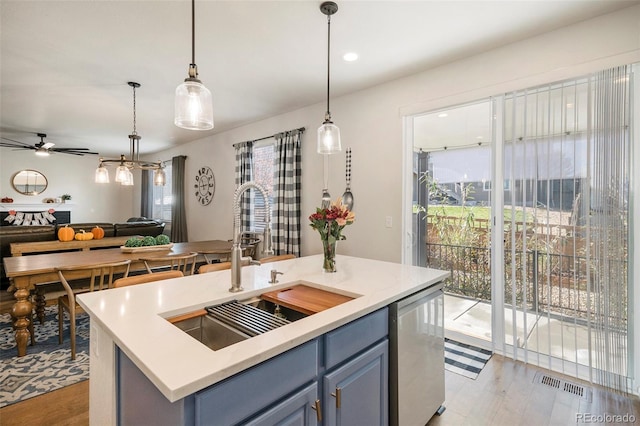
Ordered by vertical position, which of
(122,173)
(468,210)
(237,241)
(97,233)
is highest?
(122,173)

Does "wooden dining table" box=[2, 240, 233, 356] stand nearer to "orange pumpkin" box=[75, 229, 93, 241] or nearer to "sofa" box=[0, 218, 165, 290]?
"orange pumpkin" box=[75, 229, 93, 241]

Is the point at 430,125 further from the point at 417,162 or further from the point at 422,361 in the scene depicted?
the point at 422,361

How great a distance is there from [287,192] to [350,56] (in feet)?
6.52

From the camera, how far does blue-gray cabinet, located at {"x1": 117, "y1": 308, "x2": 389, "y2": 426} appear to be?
0.84 m

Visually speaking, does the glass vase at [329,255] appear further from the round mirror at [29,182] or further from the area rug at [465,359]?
the round mirror at [29,182]

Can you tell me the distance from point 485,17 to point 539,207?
1.46 metres

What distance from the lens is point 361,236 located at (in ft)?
11.4

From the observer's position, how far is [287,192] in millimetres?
4180

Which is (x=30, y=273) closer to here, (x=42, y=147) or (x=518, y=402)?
(x=518, y=402)

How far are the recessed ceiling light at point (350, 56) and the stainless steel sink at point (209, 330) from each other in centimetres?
238

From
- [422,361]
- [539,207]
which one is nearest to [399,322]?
[422,361]

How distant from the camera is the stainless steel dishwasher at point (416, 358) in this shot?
1493 millimetres

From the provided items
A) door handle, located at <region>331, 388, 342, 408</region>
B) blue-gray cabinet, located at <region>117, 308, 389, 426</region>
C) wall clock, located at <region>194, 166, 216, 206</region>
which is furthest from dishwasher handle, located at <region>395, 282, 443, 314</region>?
wall clock, located at <region>194, 166, 216, 206</region>

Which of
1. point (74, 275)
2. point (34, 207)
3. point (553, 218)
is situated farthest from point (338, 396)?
point (34, 207)
